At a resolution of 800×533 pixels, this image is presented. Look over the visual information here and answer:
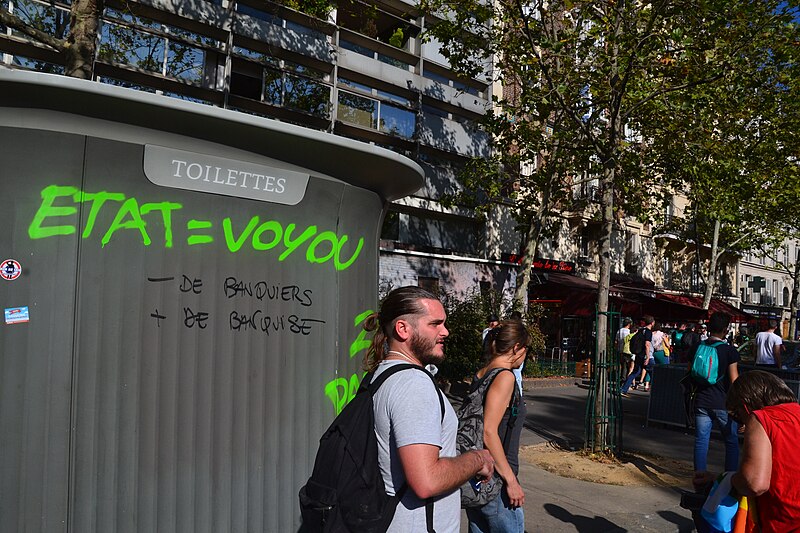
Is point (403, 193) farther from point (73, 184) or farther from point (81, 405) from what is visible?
point (81, 405)

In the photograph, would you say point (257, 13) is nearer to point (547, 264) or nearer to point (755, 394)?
point (547, 264)

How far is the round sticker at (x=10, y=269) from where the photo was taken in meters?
2.49

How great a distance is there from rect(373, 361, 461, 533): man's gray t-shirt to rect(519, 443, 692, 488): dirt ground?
5594 mm

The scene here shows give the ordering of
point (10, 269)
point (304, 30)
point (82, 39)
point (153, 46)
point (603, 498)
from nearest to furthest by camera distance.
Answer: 1. point (10, 269)
2. point (603, 498)
3. point (82, 39)
4. point (153, 46)
5. point (304, 30)

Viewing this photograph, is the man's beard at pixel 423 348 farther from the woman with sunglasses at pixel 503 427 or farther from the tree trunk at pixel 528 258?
the tree trunk at pixel 528 258

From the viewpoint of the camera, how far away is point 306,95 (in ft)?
70.9

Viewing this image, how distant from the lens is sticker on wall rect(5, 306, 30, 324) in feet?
8.17

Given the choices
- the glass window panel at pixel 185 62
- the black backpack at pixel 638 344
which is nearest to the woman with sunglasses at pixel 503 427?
the black backpack at pixel 638 344

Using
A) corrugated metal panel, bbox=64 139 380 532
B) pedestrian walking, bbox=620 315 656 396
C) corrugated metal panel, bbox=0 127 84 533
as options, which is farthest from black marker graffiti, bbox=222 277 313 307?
pedestrian walking, bbox=620 315 656 396

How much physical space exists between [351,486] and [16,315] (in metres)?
1.37

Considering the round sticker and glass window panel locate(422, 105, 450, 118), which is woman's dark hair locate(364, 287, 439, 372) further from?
glass window panel locate(422, 105, 450, 118)

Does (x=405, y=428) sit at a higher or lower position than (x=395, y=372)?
lower

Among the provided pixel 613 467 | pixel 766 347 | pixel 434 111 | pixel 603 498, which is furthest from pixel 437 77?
pixel 603 498

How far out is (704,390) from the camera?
6.61 metres
